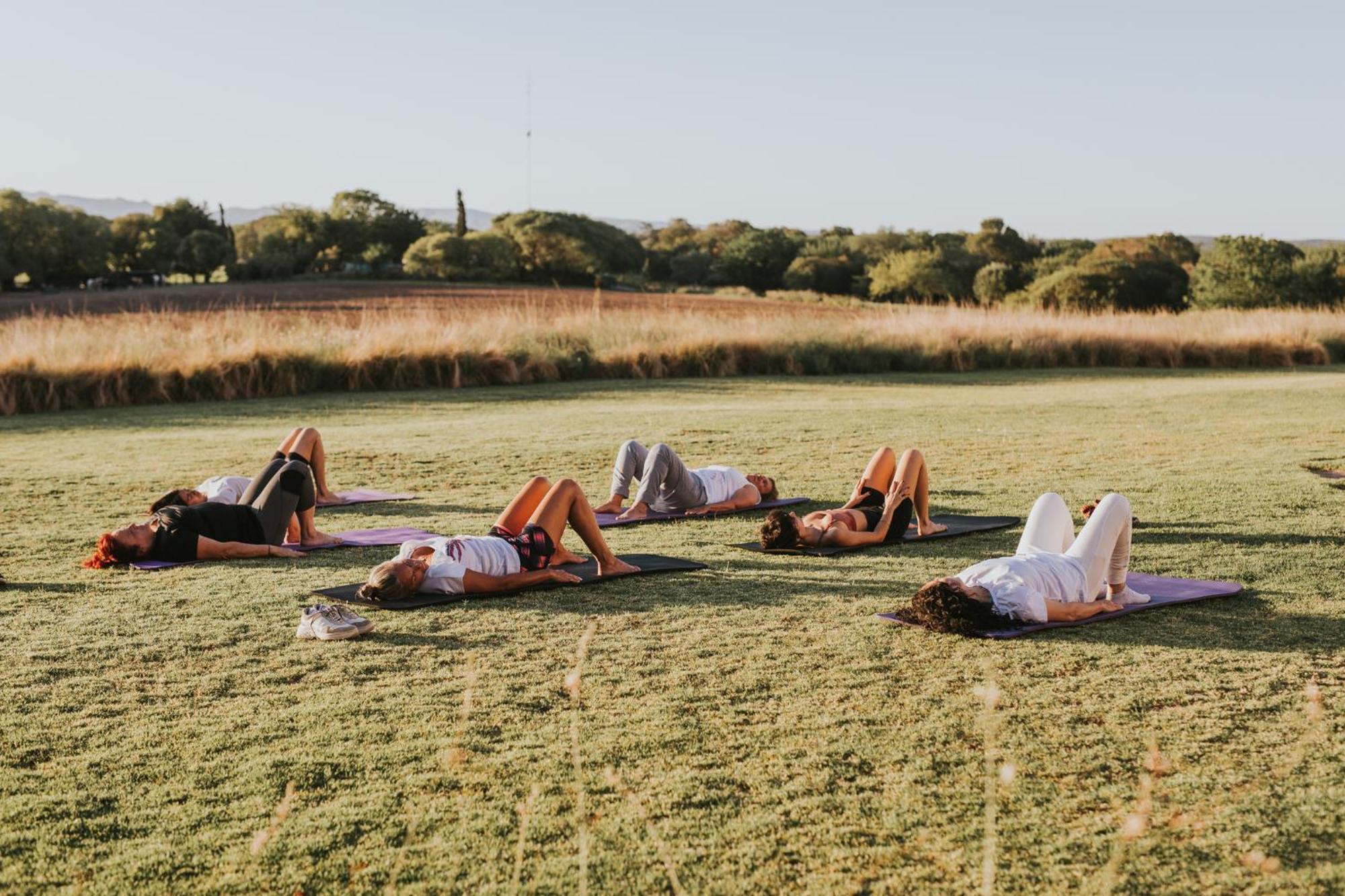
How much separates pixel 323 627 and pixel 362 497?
4.75 m

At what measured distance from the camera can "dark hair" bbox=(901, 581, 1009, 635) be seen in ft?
18.7

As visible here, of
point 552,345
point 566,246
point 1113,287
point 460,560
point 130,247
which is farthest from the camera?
point 130,247

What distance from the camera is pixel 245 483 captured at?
28.9 ft

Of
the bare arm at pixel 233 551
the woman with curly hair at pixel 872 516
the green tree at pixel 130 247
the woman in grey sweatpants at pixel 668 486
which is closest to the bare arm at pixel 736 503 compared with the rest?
the woman in grey sweatpants at pixel 668 486

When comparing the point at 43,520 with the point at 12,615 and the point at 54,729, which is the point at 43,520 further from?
the point at 54,729

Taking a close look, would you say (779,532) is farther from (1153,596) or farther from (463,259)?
(463,259)

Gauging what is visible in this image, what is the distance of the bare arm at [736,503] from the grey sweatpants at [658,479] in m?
0.06

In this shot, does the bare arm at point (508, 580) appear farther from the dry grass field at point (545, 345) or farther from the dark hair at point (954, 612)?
the dry grass field at point (545, 345)

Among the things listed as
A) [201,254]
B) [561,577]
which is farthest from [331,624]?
[201,254]

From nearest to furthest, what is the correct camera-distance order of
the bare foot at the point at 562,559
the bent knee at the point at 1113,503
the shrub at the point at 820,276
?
the bent knee at the point at 1113,503, the bare foot at the point at 562,559, the shrub at the point at 820,276

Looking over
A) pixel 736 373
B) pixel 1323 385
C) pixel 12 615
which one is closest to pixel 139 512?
pixel 12 615

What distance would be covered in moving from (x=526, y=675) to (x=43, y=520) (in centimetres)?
590

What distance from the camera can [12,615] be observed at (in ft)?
21.3

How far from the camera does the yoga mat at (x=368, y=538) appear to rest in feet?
25.5
